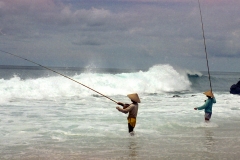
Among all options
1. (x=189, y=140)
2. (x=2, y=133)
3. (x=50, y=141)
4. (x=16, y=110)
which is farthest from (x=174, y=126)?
(x=16, y=110)

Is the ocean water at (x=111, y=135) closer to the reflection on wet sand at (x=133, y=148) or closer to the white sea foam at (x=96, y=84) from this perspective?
the reflection on wet sand at (x=133, y=148)

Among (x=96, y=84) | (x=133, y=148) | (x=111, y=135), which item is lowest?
(x=133, y=148)

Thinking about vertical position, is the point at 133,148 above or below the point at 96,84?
below

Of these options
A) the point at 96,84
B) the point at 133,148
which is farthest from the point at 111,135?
the point at 96,84

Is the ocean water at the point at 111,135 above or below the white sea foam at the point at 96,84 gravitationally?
below

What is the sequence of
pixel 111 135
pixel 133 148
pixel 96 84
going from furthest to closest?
pixel 96 84, pixel 111 135, pixel 133 148

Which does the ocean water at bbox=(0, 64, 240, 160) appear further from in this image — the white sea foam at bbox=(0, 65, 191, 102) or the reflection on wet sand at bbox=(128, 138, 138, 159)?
the white sea foam at bbox=(0, 65, 191, 102)

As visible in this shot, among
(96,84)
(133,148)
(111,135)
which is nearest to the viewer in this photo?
(133,148)

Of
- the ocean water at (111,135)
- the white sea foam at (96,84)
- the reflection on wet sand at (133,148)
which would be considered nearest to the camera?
the reflection on wet sand at (133,148)

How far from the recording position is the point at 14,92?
2127 cm

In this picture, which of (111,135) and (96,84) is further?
(96,84)

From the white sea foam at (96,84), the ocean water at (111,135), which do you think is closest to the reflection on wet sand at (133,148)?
the ocean water at (111,135)

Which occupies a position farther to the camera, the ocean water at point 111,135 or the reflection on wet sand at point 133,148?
the ocean water at point 111,135

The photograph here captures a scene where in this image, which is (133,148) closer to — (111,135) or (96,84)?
(111,135)
